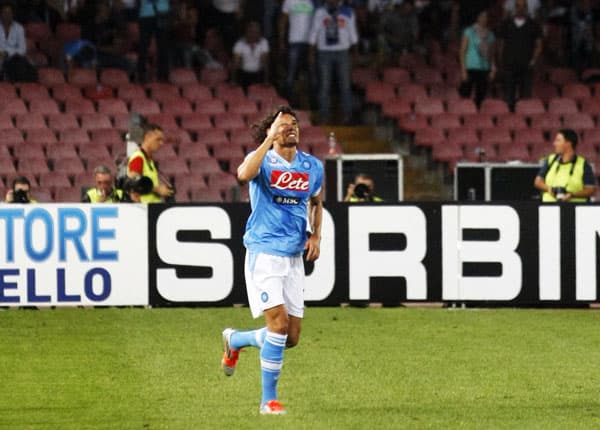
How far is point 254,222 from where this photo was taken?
34.6 ft

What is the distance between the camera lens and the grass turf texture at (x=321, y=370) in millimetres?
10250

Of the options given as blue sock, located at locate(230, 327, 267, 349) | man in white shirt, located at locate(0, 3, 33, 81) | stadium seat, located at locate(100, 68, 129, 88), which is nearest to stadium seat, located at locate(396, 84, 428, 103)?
stadium seat, located at locate(100, 68, 129, 88)

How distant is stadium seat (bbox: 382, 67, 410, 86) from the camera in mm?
25906

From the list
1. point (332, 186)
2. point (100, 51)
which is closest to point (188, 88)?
point (100, 51)

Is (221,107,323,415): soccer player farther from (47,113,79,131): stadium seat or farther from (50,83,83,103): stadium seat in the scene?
(50,83,83,103): stadium seat

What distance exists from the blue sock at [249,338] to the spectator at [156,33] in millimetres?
13527

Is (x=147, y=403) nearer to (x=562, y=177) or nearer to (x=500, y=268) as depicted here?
(x=500, y=268)

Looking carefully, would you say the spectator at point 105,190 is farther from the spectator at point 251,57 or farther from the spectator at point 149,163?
the spectator at point 251,57

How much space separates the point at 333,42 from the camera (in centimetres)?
2402

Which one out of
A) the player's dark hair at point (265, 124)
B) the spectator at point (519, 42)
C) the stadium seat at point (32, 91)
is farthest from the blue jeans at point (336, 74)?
the player's dark hair at point (265, 124)

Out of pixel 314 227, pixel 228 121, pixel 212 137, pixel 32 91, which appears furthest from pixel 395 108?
pixel 314 227

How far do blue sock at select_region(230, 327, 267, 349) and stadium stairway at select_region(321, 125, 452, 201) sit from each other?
1229cm

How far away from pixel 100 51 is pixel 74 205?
8.10 metres

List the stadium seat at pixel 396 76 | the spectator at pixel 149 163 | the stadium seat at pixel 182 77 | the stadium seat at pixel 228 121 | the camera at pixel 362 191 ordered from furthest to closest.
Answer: the stadium seat at pixel 396 76
the stadium seat at pixel 182 77
the stadium seat at pixel 228 121
the camera at pixel 362 191
the spectator at pixel 149 163
